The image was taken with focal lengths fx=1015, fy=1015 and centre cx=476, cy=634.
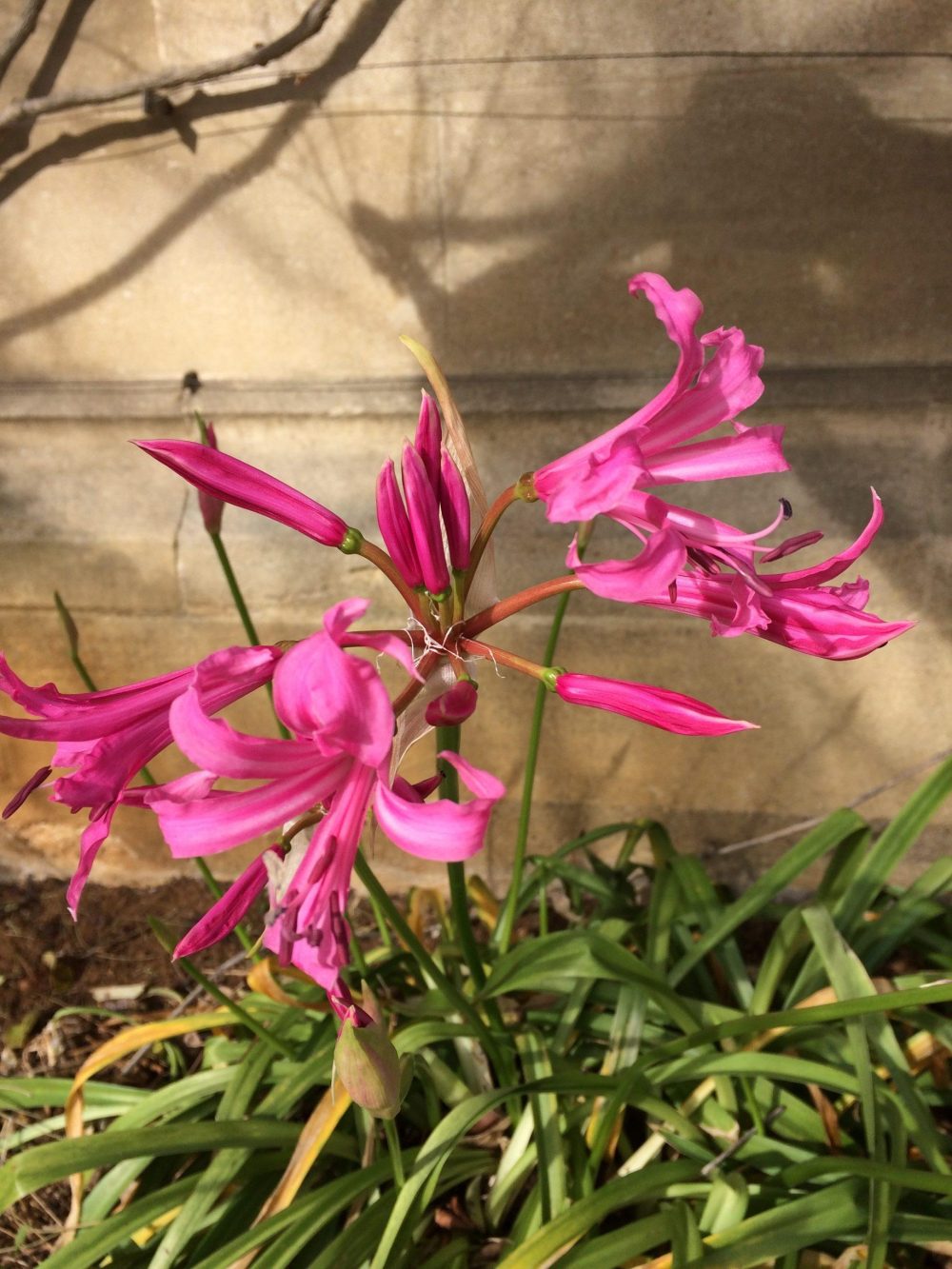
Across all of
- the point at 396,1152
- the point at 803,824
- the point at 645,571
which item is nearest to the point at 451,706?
the point at 645,571

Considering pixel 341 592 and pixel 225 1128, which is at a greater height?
pixel 341 592

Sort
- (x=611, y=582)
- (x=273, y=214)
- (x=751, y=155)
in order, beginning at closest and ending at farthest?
1. (x=611, y=582)
2. (x=751, y=155)
3. (x=273, y=214)

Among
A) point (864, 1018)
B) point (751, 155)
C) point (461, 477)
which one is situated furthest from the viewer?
point (751, 155)

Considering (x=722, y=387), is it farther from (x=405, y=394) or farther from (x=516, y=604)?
(x=405, y=394)

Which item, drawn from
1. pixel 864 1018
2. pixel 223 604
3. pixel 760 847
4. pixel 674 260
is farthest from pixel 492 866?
pixel 674 260

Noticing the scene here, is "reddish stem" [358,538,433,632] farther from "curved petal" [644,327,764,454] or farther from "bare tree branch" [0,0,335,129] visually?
"bare tree branch" [0,0,335,129]

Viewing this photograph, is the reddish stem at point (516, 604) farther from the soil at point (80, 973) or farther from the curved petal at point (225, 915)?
the soil at point (80, 973)

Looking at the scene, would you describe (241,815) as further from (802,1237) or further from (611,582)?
(802,1237)
